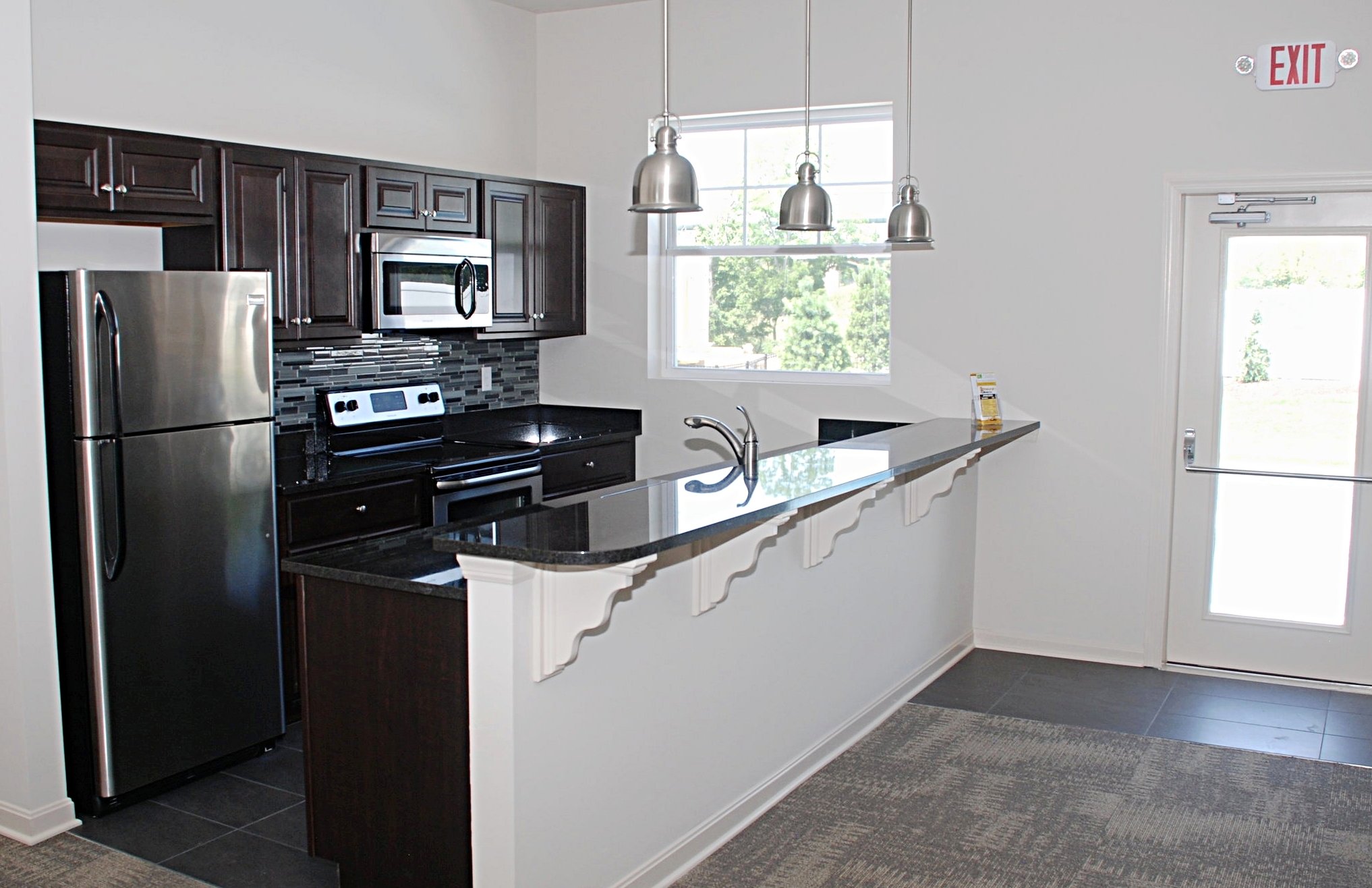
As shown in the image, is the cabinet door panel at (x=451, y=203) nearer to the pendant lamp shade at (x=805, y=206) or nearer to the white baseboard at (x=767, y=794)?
the pendant lamp shade at (x=805, y=206)

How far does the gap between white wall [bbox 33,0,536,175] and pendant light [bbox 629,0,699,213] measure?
2.31 m

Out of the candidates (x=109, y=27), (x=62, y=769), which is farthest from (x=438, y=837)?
(x=109, y=27)

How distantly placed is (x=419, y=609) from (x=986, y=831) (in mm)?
1761

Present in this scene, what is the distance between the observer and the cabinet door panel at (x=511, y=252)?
5.20 meters

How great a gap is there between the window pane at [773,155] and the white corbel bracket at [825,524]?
7.37 ft

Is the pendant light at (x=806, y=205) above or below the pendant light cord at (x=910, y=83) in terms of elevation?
below

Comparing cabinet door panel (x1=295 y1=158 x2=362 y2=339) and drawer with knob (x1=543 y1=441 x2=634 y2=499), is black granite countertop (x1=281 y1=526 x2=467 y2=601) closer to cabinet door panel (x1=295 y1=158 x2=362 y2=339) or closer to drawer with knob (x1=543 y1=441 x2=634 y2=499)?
cabinet door panel (x1=295 y1=158 x2=362 y2=339)

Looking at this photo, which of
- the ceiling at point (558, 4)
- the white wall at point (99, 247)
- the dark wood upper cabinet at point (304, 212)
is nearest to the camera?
the dark wood upper cabinet at point (304, 212)

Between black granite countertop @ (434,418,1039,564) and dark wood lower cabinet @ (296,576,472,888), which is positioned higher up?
black granite countertop @ (434,418,1039,564)

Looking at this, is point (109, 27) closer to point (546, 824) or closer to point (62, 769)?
point (62, 769)

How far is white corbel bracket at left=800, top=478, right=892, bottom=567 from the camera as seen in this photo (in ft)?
11.5

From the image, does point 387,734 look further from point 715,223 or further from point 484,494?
point 715,223

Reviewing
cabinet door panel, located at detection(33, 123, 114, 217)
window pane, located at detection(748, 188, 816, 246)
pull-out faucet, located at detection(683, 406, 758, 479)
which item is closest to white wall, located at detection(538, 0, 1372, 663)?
window pane, located at detection(748, 188, 816, 246)

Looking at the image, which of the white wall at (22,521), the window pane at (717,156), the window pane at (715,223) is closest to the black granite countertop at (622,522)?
the white wall at (22,521)
